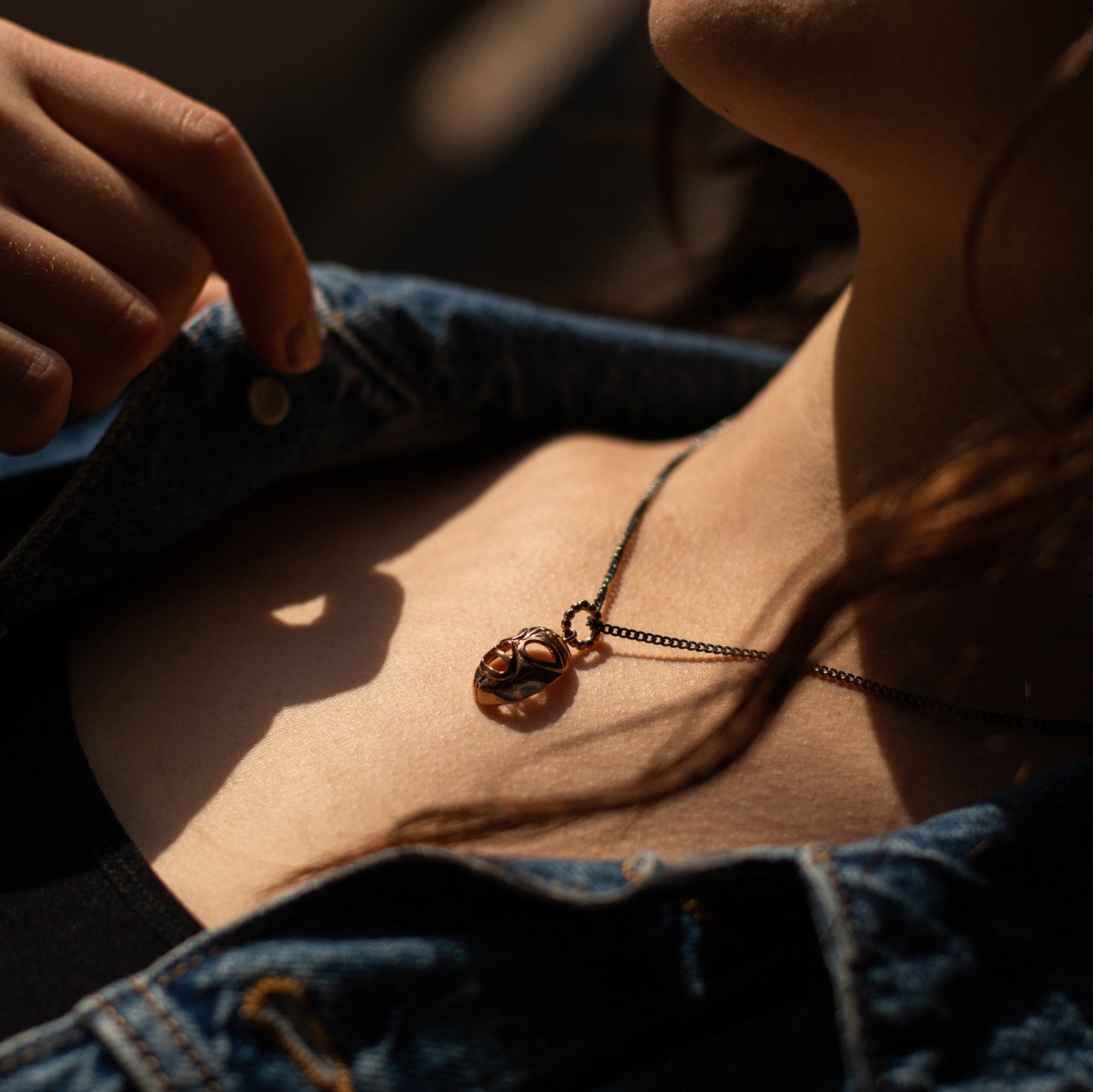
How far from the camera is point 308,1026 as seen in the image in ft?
2.42

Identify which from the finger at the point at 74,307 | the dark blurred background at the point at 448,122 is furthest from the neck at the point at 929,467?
the dark blurred background at the point at 448,122

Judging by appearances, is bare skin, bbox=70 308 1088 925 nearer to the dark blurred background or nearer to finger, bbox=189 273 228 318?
finger, bbox=189 273 228 318

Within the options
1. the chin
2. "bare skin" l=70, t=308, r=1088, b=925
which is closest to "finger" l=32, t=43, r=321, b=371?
"bare skin" l=70, t=308, r=1088, b=925

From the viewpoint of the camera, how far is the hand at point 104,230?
3.20ft

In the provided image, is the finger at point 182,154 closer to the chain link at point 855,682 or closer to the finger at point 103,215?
the finger at point 103,215

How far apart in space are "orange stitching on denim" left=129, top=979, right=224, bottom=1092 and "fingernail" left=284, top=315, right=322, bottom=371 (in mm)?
777

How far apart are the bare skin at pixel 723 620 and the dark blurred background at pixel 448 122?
2.05 meters

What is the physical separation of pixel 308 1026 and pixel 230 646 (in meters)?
0.49

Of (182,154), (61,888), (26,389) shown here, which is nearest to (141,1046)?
(61,888)

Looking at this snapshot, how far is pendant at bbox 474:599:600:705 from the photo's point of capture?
3.18ft

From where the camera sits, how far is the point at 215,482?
1228mm

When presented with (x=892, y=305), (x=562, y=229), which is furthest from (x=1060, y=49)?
(x=562, y=229)

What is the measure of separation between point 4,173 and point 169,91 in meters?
0.21

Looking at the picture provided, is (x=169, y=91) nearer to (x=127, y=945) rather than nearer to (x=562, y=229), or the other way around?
(x=127, y=945)
